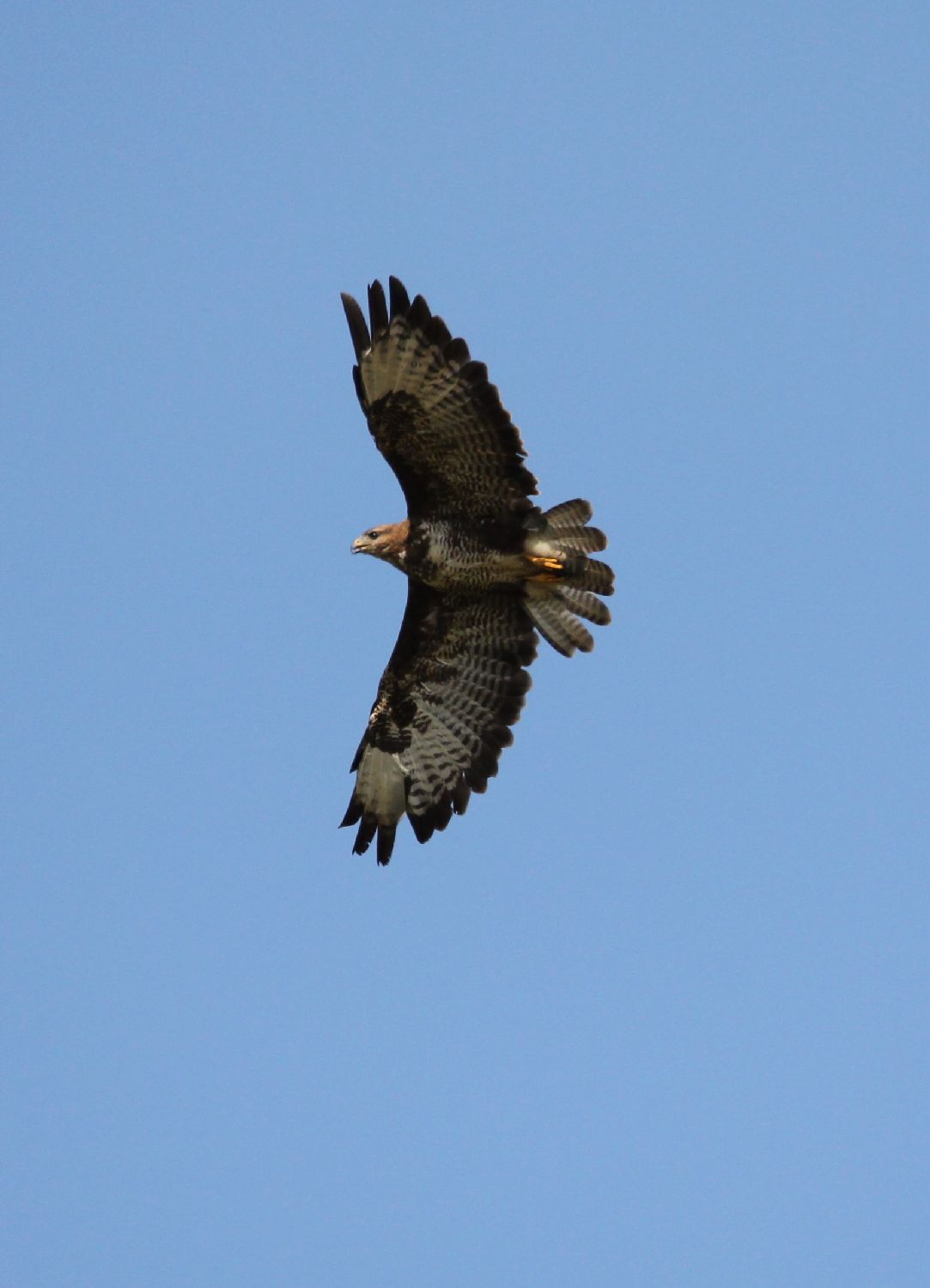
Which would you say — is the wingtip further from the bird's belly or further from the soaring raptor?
the bird's belly

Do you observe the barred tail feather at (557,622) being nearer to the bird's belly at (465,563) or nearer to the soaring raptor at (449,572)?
the soaring raptor at (449,572)

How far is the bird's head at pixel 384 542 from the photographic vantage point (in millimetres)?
12820

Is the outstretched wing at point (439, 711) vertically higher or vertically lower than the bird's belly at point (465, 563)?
lower

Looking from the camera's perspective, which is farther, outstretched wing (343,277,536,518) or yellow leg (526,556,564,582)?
yellow leg (526,556,564,582)

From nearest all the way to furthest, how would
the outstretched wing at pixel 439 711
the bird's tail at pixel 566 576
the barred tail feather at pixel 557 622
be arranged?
the bird's tail at pixel 566 576 < the barred tail feather at pixel 557 622 < the outstretched wing at pixel 439 711

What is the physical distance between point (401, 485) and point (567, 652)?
1.58 m

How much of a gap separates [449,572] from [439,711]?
115cm

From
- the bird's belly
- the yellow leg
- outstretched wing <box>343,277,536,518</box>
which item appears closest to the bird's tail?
the yellow leg

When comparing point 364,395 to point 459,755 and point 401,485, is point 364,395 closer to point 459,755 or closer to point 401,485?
point 401,485

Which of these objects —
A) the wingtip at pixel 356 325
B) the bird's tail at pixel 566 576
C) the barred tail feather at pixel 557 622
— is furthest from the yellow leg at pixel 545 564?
the wingtip at pixel 356 325

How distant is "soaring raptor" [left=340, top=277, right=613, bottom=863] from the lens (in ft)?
39.6

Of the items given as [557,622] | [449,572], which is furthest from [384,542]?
[557,622]

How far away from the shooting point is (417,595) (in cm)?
1344

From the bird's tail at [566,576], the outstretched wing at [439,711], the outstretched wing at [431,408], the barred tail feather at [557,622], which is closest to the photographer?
the outstretched wing at [431,408]
